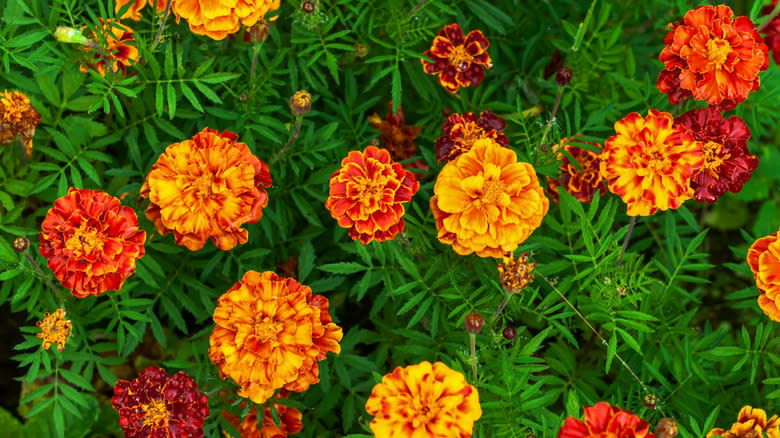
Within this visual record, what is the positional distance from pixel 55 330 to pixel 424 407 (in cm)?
107

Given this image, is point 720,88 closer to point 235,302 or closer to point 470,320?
point 470,320

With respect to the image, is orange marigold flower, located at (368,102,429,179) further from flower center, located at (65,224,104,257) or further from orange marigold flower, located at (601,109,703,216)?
flower center, located at (65,224,104,257)

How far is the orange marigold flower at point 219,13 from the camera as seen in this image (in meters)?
1.81

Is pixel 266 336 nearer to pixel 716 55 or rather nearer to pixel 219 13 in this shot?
pixel 219 13

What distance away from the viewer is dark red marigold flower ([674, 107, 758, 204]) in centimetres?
200

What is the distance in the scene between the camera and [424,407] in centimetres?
159

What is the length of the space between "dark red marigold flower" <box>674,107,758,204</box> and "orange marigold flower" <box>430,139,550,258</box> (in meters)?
0.57

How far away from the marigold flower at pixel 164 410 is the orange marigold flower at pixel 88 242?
31 centimetres

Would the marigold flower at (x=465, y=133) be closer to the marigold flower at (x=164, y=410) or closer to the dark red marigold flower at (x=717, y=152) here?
the dark red marigold flower at (x=717, y=152)

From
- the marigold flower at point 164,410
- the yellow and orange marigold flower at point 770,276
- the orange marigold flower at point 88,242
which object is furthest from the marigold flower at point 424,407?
the yellow and orange marigold flower at point 770,276

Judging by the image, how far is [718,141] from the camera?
6.56 ft

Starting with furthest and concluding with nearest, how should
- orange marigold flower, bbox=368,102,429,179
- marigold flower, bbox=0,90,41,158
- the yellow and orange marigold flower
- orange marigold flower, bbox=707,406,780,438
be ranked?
orange marigold flower, bbox=368,102,429,179, marigold flower, bbox=0,90,41,158, the yellow and orange marigold flower, orange marigold flower, bbox=707,406,780,438

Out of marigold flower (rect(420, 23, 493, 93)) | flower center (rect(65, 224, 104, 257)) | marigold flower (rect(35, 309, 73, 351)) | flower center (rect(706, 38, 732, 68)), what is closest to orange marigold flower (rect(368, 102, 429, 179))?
marigold flower (rect(420, 23, 493, 93))

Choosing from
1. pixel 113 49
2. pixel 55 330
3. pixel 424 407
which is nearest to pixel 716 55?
pixel 424 407
